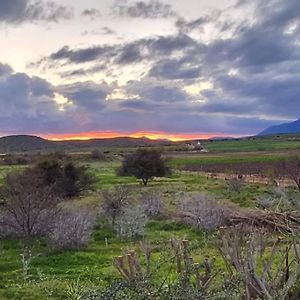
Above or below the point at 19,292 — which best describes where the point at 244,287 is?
above

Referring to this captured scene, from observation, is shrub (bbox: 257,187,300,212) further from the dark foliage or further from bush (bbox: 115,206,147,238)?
the dark foliage

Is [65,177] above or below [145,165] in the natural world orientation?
below

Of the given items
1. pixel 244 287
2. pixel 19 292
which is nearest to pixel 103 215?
pixel 19 292

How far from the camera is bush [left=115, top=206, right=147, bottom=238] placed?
23.2 meters

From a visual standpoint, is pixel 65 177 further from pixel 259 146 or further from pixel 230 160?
pixel 259 146

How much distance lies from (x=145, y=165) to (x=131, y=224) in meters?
30.0

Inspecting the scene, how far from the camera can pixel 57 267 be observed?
18.0 metres

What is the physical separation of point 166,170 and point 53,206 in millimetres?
31754

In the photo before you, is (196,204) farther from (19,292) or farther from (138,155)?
(138,155)

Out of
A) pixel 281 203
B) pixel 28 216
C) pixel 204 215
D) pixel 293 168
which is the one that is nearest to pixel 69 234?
pixel 28 216

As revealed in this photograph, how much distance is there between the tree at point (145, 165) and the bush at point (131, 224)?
26.0m

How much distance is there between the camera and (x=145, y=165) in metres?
53.8

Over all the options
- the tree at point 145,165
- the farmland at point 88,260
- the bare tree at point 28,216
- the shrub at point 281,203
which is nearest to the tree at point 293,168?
the tree at point 145,165

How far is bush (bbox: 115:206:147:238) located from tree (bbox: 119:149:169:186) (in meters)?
26.0
